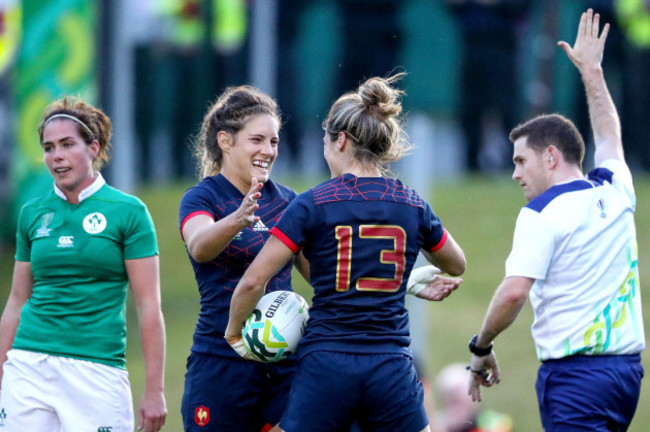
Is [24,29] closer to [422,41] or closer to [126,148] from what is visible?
[126,148]

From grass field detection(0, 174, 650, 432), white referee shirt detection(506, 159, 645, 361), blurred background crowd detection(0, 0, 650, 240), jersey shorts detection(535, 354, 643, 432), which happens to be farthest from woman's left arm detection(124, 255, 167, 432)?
blurred background crowd detection(0, 0, 650, 240)

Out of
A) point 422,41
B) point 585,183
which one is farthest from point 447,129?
point 585,183

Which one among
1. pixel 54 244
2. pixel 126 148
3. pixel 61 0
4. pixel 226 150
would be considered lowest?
pixel 54 244

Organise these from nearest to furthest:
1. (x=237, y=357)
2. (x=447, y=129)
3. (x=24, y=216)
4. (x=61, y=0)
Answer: (x=237, y=357)
(x=24, y=216)
(x=61, y=0)
(x=447, y=129)

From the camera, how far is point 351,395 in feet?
13.4

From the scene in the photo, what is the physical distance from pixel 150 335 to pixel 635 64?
14.0m

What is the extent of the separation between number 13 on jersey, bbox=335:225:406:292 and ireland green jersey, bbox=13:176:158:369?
1119 mm

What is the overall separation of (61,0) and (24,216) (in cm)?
682

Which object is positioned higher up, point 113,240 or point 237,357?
point 113,240

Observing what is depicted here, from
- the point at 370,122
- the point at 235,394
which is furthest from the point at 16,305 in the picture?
the point at 370,122

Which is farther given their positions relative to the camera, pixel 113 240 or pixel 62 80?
pixel 62 80

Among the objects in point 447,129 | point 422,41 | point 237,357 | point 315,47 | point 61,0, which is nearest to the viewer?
point 237,357

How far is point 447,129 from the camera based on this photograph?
695 inches

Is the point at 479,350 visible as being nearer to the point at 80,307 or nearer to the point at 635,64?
the point at 80,307
